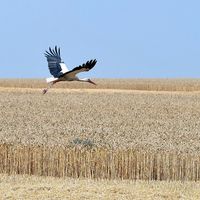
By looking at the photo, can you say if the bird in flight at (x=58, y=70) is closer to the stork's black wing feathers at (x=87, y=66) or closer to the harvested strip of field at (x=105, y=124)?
the stork's black wing feathers at (x=87, y=66)

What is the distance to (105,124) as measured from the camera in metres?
23.9

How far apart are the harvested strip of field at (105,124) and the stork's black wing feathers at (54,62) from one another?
1774 mm

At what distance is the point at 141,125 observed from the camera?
23.6 m

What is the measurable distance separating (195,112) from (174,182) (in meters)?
17.7

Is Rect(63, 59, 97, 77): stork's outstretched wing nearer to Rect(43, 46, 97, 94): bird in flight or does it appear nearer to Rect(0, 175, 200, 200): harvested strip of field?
Rect(43, 46, 97, 94): bird in flight

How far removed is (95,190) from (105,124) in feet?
40.7

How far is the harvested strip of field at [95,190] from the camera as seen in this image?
11078mm

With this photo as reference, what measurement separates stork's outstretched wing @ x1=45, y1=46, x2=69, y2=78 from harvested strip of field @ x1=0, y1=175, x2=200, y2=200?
3.21m

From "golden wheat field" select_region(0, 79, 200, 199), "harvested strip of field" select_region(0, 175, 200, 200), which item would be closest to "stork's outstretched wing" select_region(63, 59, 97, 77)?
"golden wheat field" select_region(0, 79, 200, 199)

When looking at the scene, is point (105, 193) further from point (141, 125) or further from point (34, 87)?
point (34, 87)

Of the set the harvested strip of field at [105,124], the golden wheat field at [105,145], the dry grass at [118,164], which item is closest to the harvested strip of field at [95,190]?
the golden wheat field at [105,145]

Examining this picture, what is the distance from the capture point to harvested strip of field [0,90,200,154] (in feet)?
57.8

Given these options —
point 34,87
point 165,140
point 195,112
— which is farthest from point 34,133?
A: point 34,87

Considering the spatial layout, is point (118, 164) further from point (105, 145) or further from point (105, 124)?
point (105, 124)
